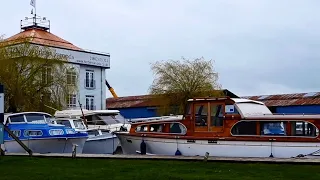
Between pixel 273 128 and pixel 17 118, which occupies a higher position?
pixel 17 118

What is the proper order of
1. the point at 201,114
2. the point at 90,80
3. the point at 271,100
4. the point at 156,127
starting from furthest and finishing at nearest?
the point at 271,100 < the point at 90,80 < the point at 156,127 < the point at 201,114

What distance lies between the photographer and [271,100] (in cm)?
6700

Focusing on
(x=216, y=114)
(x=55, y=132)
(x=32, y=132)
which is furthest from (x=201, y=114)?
(x=32, y=132)

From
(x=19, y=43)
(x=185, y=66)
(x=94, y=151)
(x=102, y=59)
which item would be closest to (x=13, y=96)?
(x=19, y=43)

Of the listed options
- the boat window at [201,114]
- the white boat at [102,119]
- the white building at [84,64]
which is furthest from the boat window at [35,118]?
the white building at [84,64]

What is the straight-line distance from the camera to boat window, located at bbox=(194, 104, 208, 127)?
→ 77.7ft

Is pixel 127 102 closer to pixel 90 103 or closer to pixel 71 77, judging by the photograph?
pixel 90 103

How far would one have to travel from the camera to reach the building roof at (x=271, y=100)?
6158 centimetres

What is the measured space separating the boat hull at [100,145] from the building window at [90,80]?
1067 inches

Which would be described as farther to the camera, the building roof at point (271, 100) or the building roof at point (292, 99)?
the building roof at point (271, 100)

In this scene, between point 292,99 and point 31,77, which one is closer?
point 31,77

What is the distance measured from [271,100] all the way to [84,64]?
2368 centimetres

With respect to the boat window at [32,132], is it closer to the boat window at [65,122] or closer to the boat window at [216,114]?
the boat window at [65,122]

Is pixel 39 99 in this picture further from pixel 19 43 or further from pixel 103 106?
pixel 103 106
